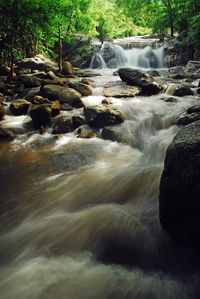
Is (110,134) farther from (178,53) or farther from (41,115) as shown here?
(178,53)

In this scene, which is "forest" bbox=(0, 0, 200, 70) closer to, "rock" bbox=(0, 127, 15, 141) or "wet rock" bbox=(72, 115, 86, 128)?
"rock" bbox=(0, 127, 15, 141)

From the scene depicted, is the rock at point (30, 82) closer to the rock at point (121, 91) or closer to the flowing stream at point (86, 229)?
the rock at point (121, 91)

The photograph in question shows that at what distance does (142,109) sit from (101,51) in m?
16.3

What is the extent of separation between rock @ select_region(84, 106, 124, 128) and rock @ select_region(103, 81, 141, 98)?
254cm

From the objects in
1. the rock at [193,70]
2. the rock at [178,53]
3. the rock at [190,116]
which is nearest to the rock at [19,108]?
the rock at [190,116]

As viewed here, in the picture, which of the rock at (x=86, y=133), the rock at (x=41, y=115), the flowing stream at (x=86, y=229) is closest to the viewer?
the flowing stream at (x=86, y=229)

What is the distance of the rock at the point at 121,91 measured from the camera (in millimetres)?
8062

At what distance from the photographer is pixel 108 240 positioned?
6.37 feet

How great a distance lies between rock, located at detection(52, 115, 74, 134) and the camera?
18.5 ft

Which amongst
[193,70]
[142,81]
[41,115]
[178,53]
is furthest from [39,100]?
[178,53]

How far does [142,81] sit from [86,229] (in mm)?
8032

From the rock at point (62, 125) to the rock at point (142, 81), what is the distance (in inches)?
176

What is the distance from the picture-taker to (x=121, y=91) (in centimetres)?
835

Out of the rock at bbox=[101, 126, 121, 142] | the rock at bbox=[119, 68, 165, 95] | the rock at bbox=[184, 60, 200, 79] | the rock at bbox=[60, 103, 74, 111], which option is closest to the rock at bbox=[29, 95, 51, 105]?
the rock at bbox=[60, 103, 74, 111]
